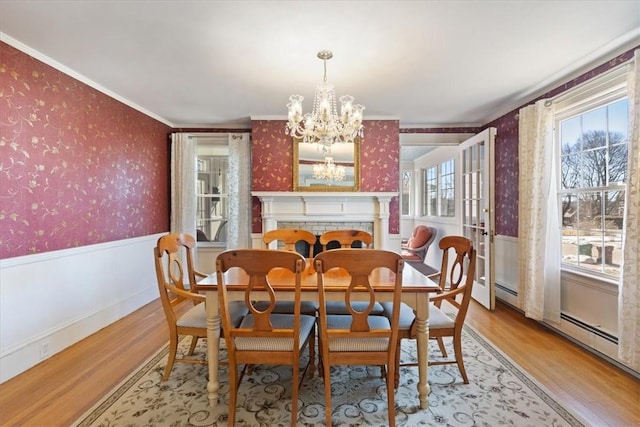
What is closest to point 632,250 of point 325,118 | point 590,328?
point 590,328

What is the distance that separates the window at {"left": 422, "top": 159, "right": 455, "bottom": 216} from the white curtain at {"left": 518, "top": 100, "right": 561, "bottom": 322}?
2.08 meters

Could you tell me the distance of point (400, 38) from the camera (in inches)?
85.6

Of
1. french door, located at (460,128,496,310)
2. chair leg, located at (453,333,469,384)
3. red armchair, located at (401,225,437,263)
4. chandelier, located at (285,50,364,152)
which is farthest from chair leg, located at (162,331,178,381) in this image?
red armchair, located at (401,225,437,263)

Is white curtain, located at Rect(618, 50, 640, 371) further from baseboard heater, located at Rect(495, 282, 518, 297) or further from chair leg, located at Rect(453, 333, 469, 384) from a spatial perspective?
baseboard heater, located at Rect(495, 282, 518, 297)

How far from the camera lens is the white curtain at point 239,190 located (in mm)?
4348

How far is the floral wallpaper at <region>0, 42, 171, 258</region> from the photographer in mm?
2184

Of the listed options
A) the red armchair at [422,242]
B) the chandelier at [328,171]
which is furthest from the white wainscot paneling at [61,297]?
the red armchair at [422,242]

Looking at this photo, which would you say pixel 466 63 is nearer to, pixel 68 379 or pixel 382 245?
pixel 382 245

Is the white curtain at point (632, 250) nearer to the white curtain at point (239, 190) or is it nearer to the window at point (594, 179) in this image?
the window at point (594, 179)

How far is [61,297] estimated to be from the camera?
8.51 ft

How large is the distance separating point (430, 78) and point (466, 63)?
36cm

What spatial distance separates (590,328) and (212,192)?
4707 millimetres

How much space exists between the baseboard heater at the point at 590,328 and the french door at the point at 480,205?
736 millimetres

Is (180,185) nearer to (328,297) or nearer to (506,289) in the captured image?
(328,297)
